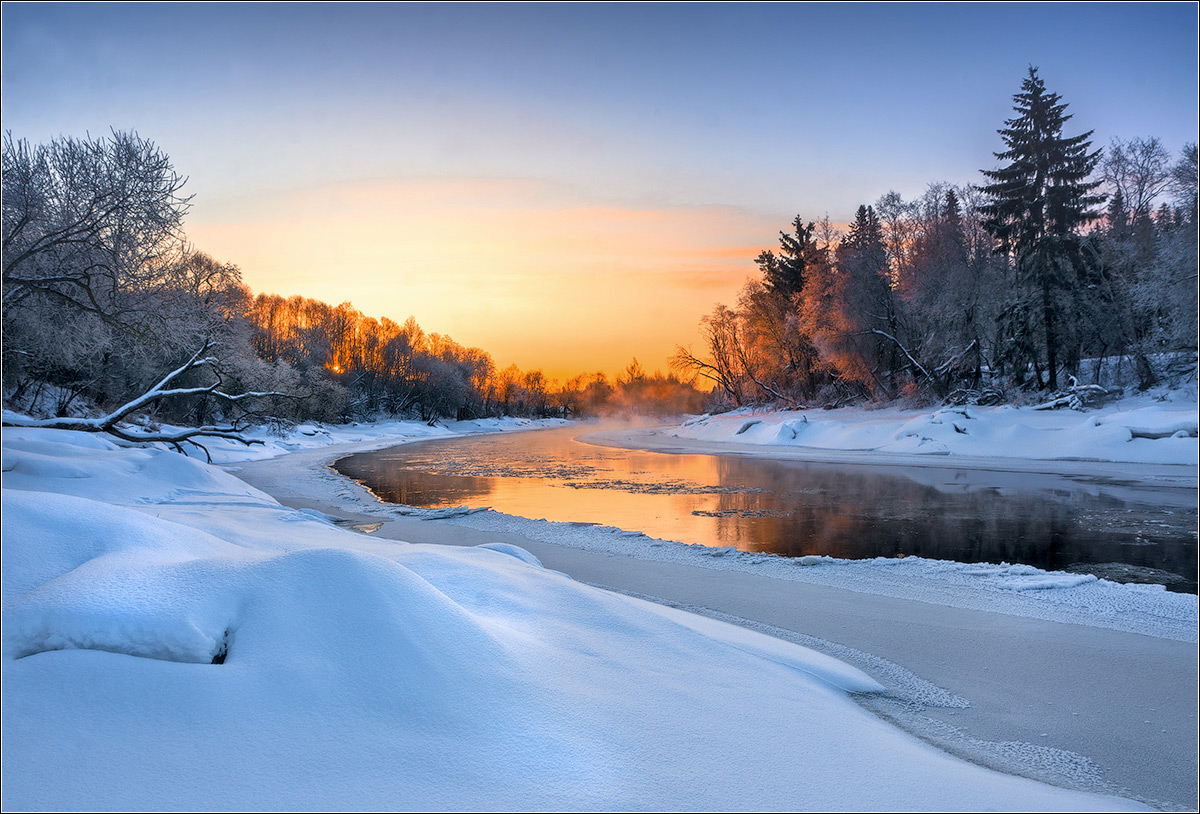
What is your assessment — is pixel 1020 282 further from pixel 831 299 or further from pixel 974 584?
pixel 974 584

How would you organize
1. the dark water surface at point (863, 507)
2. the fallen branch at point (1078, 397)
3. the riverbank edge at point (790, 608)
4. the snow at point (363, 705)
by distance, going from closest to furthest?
1. the snow at point (363, 705)
2. the riverbank edge at point (790, 608)
3. the dark water surface at point (863, 507)
4. the fallen branch at point (1078, 397)

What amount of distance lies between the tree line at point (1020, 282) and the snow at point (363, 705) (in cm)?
2623

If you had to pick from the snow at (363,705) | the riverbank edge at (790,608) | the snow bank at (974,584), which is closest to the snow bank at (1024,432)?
the snow bank at (974,584)

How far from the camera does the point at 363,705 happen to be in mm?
2543

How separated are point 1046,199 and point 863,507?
25.5 meters

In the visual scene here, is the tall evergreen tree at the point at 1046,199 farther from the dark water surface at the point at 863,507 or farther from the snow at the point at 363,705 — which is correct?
the snow at the point at 363,705

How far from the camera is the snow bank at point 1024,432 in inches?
742

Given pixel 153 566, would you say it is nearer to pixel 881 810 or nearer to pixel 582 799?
pixel 582 799

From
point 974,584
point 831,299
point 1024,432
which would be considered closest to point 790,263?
point 831,299

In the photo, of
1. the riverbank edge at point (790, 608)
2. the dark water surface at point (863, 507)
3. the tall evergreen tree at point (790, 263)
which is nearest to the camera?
the riverbank edge at point (790, 608)

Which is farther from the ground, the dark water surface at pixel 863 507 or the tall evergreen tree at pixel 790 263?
the tall evergreen tree at pixel 790 263

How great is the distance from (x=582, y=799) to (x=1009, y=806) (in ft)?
5.76

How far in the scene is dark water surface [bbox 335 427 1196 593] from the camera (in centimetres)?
875

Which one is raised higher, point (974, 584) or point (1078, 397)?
point (1078, 397)
